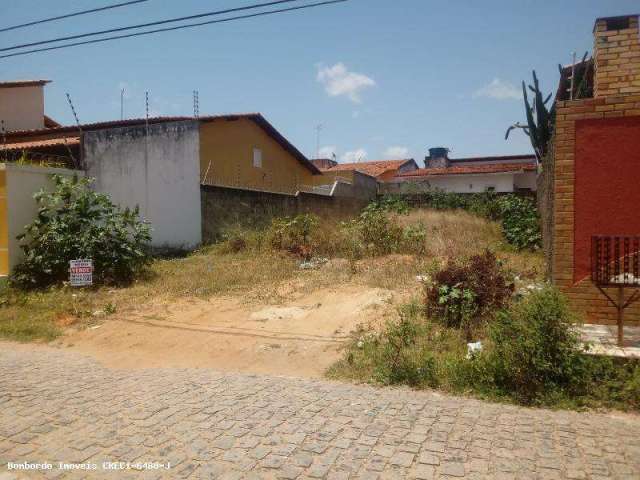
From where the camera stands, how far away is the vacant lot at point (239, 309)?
5906 mm

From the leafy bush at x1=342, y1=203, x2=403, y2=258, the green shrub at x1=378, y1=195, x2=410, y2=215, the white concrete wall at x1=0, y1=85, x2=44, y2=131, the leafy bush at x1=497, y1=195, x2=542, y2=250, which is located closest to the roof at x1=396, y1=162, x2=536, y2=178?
the green shrub at x1=378, y1=195, x2=410, y2=215

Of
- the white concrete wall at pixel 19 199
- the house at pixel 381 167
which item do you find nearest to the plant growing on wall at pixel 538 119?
the white concrete wall at pixel 19 199

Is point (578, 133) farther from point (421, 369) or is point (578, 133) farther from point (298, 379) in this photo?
point (298, 379)

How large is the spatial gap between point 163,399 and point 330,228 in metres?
9.36

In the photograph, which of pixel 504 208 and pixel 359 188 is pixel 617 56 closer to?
pixel 504 208

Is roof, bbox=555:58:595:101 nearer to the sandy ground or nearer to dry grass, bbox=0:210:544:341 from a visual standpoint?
dry grass, bbox=0:210:544:341

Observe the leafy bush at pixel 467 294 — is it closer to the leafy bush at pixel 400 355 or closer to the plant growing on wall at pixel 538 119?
the leafy bush at pixel 400 355

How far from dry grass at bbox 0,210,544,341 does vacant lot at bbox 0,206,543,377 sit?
0.07ft

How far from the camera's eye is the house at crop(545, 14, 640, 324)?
5344 mm

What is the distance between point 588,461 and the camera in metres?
3.05

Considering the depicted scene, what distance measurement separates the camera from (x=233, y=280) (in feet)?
30.2

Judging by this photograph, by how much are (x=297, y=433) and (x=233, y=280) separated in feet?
19.1

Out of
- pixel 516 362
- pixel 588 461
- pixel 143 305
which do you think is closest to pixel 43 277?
pixel 143 305

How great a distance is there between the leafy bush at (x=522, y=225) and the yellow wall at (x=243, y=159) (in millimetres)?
8612
